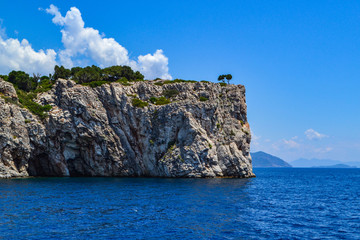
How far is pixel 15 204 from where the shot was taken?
38.2 m

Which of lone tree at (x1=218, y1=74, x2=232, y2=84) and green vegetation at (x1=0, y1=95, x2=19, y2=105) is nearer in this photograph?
green vegetation at (x1=0, y1=95, x2=19, y2=105)

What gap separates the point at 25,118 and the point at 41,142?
726 cm

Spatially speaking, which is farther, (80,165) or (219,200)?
(80,165)

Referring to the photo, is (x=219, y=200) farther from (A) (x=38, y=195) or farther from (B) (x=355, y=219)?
(A) (x=38, y=195)

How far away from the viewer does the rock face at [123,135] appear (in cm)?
7475

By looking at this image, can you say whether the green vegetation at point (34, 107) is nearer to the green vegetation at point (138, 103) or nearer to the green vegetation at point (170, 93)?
the green vegetation at point (138, 103)

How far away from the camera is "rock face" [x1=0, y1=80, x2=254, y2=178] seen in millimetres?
74750

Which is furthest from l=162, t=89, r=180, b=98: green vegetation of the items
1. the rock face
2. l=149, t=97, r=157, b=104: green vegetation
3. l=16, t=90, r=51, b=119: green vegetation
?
l=16, t=90, r=51, b=119: green vegetation

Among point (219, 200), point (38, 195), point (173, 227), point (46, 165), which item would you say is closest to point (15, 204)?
point (38, 195)

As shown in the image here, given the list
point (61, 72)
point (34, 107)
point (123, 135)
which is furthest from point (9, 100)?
point (61, 72)

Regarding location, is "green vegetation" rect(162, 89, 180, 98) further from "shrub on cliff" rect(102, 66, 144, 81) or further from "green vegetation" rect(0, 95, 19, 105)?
"green vegetation" rect(0, 95, 19, 105)

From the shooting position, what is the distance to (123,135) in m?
83.0

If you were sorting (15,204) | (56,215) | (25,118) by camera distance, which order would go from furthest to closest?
(25,118), (15,204), (56,215)

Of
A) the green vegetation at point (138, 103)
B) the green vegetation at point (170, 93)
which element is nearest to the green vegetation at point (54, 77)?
the green vegetation at point (138, 103)
